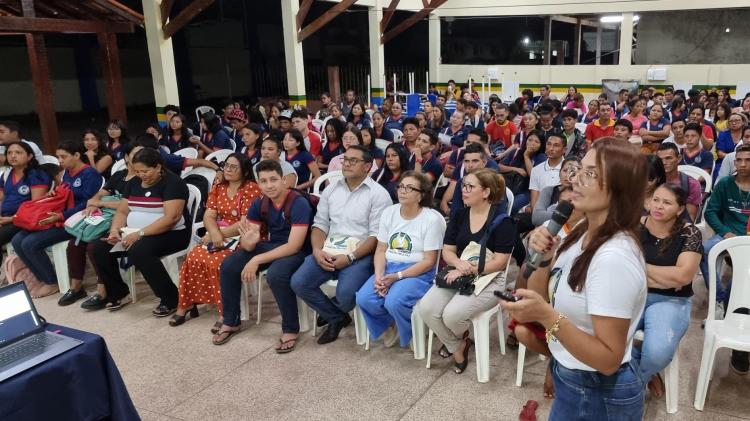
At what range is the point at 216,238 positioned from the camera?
3.41 metres

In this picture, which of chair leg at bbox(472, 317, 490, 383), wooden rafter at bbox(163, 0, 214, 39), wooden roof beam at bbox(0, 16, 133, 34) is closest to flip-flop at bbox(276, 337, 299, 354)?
chair leg at bbox(472, 317, 490, 383)

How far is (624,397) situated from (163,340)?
271 centimetres

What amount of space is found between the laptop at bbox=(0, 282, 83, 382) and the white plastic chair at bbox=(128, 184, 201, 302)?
1.61m

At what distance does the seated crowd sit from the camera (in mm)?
2594

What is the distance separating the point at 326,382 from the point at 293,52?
8393mm

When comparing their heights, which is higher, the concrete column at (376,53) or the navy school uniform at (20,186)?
the concrete column at (376,53)

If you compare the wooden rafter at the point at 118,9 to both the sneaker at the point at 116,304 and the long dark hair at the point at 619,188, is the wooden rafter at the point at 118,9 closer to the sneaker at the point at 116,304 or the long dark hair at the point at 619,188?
the sneaker at the point at 116,304

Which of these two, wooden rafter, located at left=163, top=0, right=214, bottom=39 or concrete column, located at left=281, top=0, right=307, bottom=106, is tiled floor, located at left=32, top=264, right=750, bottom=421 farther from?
concrete column, located at left=281, top=0, right=307, bottom=106

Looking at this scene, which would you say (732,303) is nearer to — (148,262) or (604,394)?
(604,394)

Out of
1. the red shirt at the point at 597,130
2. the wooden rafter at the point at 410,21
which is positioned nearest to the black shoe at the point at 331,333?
the red shirt at the point at 597,130

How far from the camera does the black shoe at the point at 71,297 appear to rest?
12.6 feet

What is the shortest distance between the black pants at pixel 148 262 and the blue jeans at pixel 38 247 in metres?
0.52

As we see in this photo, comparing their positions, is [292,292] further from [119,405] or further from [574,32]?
[574,32]

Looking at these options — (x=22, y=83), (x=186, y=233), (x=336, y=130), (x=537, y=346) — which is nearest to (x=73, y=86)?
(x=22, y=83)
